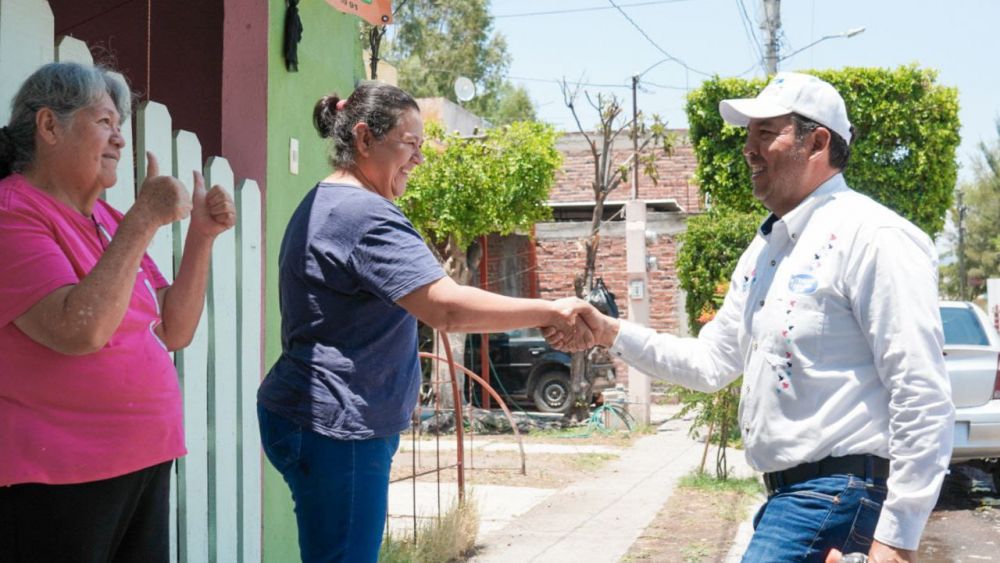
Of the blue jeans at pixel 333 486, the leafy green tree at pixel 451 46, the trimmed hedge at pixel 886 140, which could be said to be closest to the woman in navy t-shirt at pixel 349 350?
the blue jeans at pixel 333 486

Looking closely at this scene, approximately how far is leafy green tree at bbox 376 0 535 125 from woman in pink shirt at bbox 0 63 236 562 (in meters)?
38.0

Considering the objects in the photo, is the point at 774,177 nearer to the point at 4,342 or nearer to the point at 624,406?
the point at 4,342

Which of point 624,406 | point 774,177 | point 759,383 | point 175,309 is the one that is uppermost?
point 774,177

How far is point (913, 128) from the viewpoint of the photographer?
15109 millimetres

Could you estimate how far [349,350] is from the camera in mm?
3033

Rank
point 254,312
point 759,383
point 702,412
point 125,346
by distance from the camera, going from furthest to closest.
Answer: point 702,412
point 254,312
point 759,383
point 125,346

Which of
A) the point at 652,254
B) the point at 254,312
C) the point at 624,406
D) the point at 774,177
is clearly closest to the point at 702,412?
the point at 624,406

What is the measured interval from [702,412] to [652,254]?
10.8m

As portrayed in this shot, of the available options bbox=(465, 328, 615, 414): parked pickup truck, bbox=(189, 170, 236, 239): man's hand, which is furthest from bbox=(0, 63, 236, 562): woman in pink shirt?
bbox=(465, 328, 615, 414): parked pickup truck

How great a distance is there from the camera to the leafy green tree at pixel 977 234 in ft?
175

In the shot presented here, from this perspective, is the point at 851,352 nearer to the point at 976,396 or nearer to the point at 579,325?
the point at 579,325

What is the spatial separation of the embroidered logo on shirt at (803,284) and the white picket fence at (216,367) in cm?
253

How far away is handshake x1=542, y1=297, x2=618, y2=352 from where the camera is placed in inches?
137

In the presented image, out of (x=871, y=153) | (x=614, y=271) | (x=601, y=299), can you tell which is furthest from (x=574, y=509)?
(x=614, y=271)
